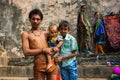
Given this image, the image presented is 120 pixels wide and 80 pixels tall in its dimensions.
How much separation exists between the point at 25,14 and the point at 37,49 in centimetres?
789

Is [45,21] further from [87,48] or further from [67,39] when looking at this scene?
[67,39]

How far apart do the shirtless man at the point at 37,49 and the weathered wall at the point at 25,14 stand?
729cm

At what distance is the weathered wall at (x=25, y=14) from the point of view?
36.5 feet

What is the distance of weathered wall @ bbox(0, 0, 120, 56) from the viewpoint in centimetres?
1112

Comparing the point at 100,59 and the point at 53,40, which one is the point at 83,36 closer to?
the point at 100,59

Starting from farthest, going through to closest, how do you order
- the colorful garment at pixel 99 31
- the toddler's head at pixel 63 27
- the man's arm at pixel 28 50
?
the colorful garment at pixel 99 31 < the toddler's head at pixel 63 27 < the man's arm at pixel 28 50

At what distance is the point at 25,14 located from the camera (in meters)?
11.4

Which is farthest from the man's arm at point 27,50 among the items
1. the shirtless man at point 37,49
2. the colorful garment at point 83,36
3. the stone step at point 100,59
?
the colorful garment at point 83,36

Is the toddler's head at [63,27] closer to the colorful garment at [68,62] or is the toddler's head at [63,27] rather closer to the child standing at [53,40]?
the colorful garment at [68,62]

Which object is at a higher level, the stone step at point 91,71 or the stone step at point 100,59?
the stone step at point 100,59

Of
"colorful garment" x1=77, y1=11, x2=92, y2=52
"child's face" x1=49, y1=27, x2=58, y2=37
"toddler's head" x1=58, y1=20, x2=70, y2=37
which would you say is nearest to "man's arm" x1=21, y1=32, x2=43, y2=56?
"child's face" x1=49, y1=27, x2=58, y2=37

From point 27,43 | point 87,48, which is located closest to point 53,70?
point 27,43

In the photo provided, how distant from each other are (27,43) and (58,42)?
553mm

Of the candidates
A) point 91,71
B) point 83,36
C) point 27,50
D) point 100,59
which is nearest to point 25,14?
point 83,36
